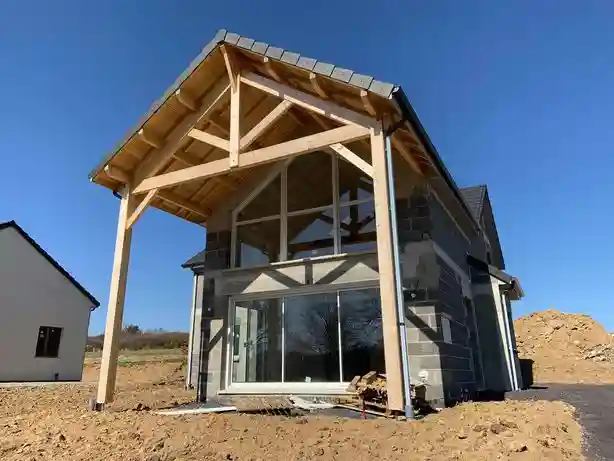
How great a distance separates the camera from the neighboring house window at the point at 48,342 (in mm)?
19344

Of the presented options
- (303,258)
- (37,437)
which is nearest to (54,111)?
(303,258)

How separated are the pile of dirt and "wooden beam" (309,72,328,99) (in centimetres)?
1866

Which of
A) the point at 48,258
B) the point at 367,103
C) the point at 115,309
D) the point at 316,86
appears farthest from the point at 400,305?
the point at 48,258

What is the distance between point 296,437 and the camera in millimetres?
4629

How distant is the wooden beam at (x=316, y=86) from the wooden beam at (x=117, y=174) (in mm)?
4353

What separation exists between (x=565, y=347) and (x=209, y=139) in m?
27.9

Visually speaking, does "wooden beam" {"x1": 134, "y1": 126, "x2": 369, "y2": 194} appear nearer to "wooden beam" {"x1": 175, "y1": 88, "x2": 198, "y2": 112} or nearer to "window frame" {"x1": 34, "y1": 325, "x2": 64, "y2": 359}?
"wooden beam" {"x1": 175, "y1": 88, "x2": 198, "y2": 112}

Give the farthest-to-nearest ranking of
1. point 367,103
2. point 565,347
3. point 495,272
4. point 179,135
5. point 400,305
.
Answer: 1. point 565,347
2. point 495,272
3. point 179,135
4. point 367,103
5. point 400,305

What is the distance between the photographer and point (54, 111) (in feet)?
38.4

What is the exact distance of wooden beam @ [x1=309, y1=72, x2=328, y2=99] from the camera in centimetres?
664

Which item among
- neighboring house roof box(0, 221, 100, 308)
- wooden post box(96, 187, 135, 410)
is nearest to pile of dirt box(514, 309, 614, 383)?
wooden post box(96, 187, 135, 410)

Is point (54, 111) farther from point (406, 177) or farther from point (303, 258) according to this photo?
point (406, 177)

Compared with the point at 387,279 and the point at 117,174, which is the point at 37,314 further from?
the point at 387,279

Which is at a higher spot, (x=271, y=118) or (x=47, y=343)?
(x=271, y=118)
